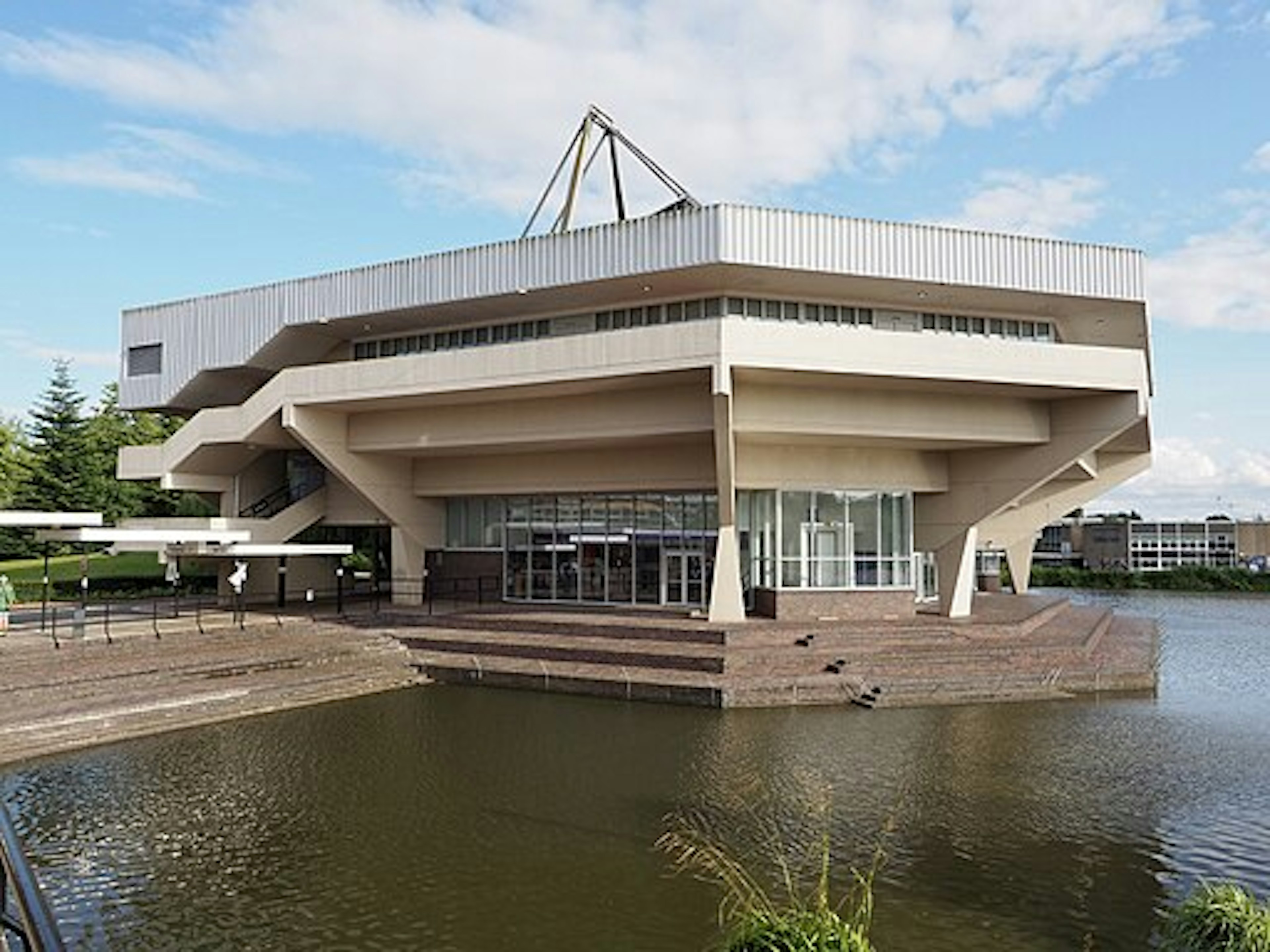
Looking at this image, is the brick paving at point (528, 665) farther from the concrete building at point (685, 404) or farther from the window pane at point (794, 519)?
the concrete building at point (685, 404)

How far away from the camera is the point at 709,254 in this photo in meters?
22.2

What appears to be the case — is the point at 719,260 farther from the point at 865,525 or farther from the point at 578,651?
the point at 578,651

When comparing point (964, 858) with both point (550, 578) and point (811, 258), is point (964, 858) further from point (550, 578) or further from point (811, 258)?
point (550, 578)

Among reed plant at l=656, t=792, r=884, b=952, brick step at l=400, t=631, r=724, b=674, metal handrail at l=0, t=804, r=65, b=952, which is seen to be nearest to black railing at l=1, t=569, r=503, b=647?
brick step at l=400, t=631, r=724, b=674

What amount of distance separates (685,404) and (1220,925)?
1733 centimetres

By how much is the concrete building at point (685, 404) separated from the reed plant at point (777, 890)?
1190 centimetres

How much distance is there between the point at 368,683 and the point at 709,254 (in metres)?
12.0

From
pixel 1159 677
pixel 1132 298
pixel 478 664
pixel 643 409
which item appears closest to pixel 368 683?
pixel 478 664

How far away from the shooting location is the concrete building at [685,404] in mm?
22312

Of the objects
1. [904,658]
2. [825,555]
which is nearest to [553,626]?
[825,555]

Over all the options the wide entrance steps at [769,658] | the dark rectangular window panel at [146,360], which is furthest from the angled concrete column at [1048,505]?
the dark rectangular window panel at [146,360]

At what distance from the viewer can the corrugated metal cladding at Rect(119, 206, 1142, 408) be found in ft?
73.8

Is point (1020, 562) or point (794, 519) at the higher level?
point (794, 519)

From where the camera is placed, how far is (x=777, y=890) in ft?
28.6
